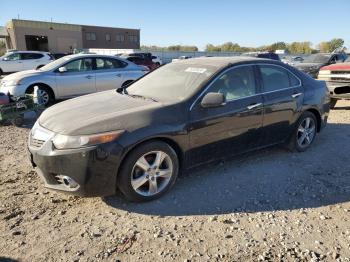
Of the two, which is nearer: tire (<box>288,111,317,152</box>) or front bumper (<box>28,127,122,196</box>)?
front bumper (<box>28,127,122,196</box>)

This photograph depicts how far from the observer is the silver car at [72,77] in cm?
934

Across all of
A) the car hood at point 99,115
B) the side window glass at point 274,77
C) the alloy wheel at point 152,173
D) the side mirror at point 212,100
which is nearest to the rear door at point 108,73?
the car hood at point 99,115

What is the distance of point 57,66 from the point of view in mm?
9812

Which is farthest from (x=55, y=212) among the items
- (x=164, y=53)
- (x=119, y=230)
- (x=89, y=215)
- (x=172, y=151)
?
(x=164, y=53)

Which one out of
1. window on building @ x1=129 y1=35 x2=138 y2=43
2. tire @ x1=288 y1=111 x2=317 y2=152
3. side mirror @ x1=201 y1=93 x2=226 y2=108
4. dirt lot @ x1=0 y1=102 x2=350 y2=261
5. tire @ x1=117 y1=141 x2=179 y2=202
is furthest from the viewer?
window on building @ x1=129 y1=35 x2=138 y2=43

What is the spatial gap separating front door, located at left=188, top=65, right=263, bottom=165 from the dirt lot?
1.41 feet

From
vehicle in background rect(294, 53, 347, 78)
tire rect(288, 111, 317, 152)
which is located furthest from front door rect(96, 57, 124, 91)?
vehicle in background rect(294, 53, 347, 78)

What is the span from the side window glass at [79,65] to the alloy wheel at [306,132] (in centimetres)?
663

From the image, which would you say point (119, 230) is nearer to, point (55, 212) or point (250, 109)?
point (55, 212)

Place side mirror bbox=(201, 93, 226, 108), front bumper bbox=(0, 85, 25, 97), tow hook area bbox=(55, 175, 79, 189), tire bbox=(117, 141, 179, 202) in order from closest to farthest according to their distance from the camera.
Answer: tow hook area bbox=(55, 175, 79, 189), tire bbox=(117, 141, 179, 202), side mirror bbox=(201, 93, 226, 108), front bumper bbox=(0, 85, 25, 97)

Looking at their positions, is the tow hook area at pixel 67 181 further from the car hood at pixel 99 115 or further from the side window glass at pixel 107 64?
the side window glass at pixel 107 64

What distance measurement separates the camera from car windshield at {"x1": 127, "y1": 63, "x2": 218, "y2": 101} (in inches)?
176

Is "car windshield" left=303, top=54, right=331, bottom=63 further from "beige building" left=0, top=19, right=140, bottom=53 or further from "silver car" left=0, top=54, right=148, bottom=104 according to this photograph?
"beige building" left=0, top=19, right=140, bottom=53

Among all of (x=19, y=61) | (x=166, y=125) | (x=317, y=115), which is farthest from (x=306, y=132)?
(x=19, y=61)
